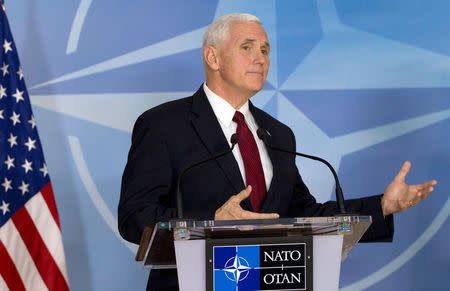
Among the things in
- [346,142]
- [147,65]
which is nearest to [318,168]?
[346,142]

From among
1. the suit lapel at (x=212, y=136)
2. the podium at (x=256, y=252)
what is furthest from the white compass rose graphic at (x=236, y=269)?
the suit lapel at (x=212, y=136)

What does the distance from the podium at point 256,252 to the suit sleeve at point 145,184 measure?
406mm

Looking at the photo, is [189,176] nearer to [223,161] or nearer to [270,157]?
[223,161]

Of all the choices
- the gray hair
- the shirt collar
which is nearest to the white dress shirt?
the shirt collar

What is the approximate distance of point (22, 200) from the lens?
127 inches

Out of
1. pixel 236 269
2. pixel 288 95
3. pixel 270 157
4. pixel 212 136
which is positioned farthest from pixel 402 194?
pixel 288 95

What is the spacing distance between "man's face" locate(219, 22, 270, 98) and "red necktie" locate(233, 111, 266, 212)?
0.47 ft

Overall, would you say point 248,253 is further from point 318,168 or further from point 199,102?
point 318,168

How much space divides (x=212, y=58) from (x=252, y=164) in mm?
542

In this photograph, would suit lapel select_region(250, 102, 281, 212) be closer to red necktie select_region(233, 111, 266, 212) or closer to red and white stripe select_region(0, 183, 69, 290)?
red necktie select_region(233, 111, 266, 212)

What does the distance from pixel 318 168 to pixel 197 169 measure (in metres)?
1.48

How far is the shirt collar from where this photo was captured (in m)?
2.78

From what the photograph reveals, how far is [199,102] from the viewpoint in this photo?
2.77m

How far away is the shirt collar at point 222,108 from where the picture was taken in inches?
109
